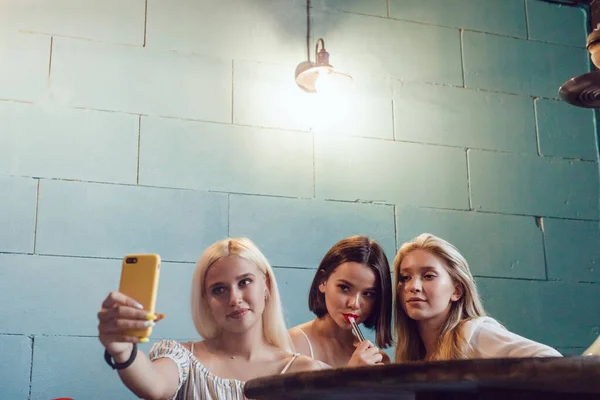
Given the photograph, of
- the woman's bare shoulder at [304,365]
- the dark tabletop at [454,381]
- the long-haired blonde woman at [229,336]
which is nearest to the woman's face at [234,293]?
the long-haired blonde woman at [229,336]

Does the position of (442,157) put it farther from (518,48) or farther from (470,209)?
(518,48)

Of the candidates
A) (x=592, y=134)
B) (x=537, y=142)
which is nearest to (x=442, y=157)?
(x=537, y=142)

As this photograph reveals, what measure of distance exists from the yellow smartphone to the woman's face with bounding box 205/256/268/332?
1.99ft

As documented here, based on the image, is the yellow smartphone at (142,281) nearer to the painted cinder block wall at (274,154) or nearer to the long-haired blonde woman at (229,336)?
the long-haired blonde woman at (229,336)

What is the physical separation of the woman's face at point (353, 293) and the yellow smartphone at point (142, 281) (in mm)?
1139

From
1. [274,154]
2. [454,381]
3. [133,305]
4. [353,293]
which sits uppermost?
[274,154]

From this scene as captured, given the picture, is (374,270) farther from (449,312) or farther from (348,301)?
(449,312)

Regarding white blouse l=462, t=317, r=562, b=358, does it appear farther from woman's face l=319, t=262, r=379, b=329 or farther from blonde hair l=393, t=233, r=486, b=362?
woman's face l=319, t=262, r=379, b=329

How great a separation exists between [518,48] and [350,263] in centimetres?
169

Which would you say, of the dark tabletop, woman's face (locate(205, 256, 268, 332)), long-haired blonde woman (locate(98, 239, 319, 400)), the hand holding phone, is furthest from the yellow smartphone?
woman's face (locate(205, 256, 268, 332))

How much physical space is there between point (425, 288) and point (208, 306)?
66cm

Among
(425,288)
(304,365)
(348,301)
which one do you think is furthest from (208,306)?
(425,288)

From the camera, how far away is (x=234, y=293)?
2027 millimetres

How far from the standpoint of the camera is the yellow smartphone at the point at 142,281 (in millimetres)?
1410
